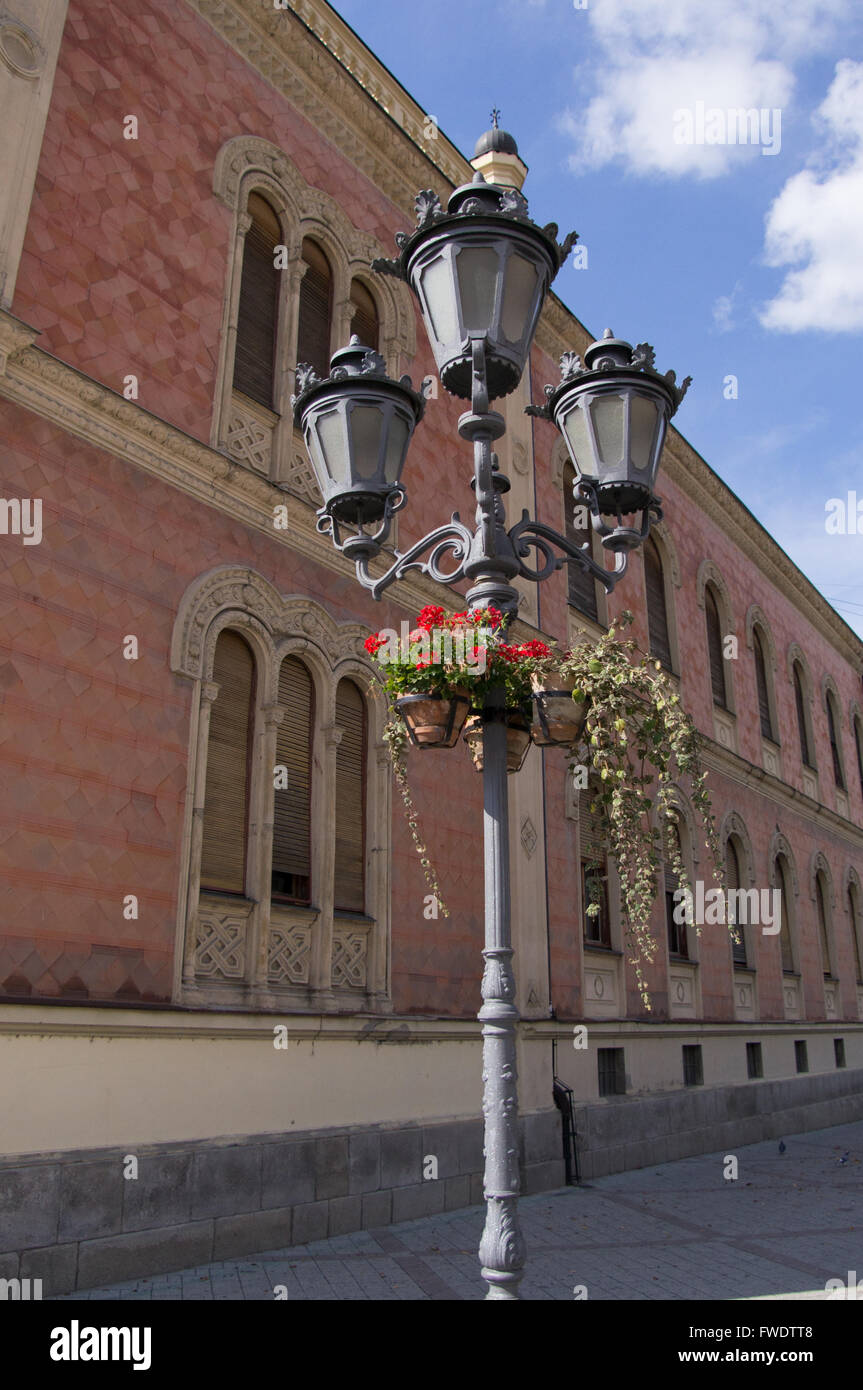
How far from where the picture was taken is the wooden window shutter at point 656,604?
725 inches

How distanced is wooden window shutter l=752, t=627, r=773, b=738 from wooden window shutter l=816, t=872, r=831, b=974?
3.86 metres

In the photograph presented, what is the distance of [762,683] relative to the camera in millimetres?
23250

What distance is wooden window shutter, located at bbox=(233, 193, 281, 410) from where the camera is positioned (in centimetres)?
1045

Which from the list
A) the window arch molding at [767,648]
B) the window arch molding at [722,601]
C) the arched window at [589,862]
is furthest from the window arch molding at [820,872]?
the arched window at [589,862]

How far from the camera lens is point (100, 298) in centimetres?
880

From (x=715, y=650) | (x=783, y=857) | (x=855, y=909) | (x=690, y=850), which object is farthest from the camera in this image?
(x=855, y=909)

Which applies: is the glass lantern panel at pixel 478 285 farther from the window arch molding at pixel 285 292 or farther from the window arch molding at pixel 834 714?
the window arch molding at pixel 834 714

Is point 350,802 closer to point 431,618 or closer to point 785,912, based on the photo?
point 431,618

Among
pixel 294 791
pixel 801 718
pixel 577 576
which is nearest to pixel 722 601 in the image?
pixel 801 718

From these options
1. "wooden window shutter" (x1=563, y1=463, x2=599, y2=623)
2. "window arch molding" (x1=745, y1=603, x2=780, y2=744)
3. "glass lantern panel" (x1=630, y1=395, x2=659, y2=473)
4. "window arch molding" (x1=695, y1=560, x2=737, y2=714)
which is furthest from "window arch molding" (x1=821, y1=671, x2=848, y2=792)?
"glass lantern panel" (x1=630, y1=395, x2=659, y2=473)

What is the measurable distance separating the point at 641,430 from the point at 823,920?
20.8 meters

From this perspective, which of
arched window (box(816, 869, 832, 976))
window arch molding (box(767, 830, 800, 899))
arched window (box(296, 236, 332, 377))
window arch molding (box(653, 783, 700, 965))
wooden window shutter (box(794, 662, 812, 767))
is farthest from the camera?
wooden window shutter (box(794, 662, 812, 767))

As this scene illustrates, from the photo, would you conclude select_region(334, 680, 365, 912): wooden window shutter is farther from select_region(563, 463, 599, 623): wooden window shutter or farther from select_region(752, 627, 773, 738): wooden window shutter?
select_region(752, 627, 773, 738): wooden window shutter
